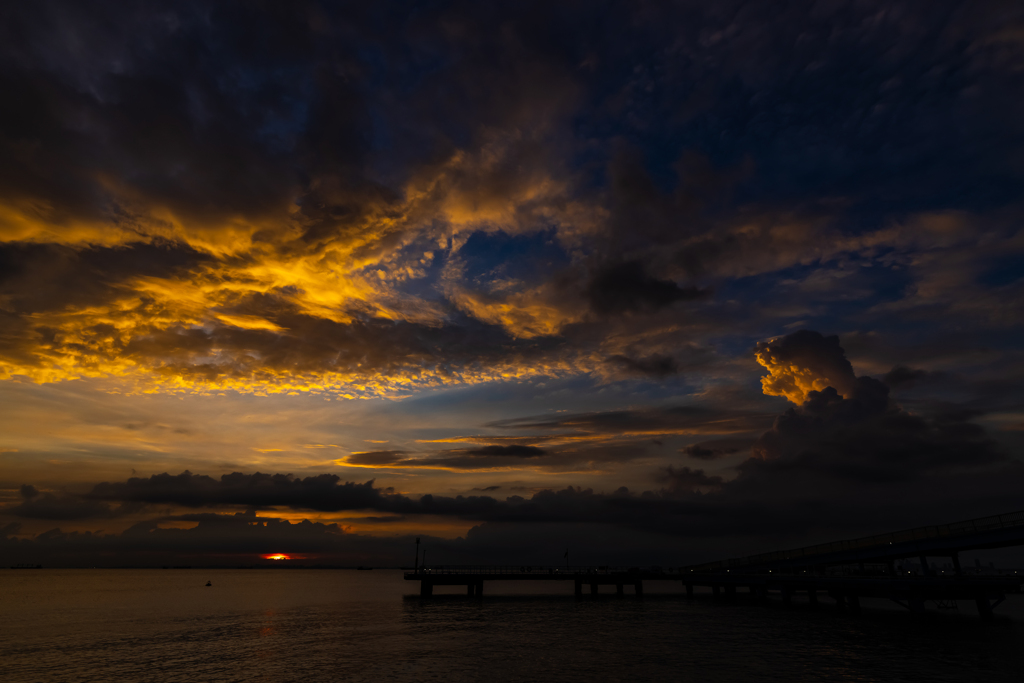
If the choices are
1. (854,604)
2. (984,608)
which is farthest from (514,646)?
(984,608)

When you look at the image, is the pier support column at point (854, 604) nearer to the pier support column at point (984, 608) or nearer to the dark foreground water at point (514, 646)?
the dark foreground water at point (514, 646)

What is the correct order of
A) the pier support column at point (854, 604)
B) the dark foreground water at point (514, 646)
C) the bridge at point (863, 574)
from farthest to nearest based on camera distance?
the pier support column at point (854, 604)
the bridge at point (863, 574)
the dark foreground water at point (514, 646)

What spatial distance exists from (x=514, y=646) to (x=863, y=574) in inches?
2762

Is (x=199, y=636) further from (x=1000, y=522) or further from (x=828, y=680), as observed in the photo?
(x=1000, y=522)

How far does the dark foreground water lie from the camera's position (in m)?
46.8

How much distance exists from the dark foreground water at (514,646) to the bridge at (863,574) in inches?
162

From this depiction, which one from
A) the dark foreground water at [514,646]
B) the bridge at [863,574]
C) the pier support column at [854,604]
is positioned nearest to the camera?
the dark foreground water at [514,646]

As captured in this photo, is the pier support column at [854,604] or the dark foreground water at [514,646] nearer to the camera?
the dark foreground water at [514,646]

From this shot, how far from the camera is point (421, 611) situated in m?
98.7

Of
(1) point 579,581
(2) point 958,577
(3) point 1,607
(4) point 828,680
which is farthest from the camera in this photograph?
(1) point 579,581

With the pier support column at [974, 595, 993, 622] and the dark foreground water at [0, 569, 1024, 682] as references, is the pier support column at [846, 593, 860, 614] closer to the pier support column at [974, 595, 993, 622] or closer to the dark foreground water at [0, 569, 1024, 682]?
the dark foreground water at [0, 569, 1024, 682]

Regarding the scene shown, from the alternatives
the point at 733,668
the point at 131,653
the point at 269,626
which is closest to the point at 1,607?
the point at 269,626

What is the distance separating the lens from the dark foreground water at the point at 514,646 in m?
46.8

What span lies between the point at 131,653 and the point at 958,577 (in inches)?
4070
